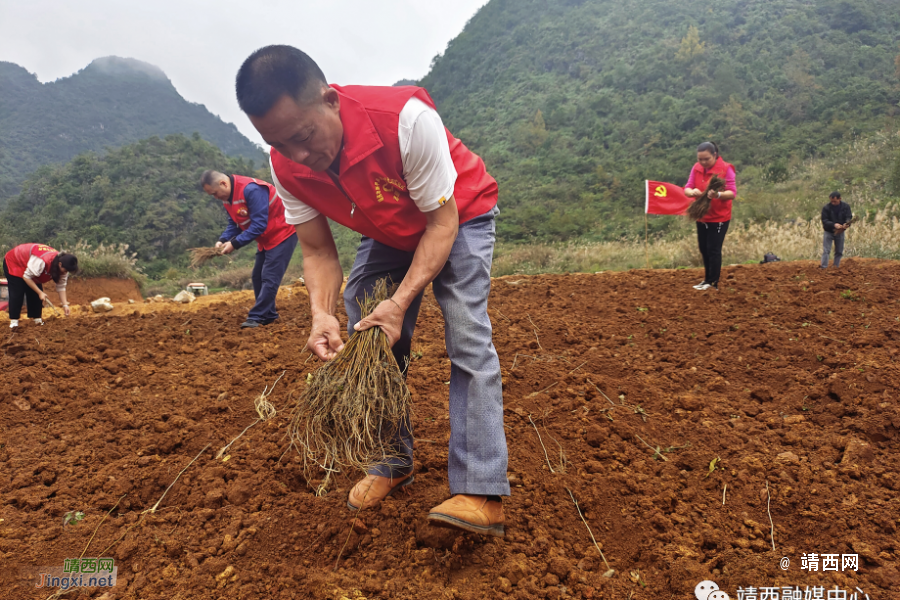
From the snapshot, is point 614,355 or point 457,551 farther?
point 614,355

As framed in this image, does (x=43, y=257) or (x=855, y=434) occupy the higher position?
(x=43, y=257)

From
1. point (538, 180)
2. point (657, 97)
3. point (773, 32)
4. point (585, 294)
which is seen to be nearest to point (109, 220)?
point (538, 180)

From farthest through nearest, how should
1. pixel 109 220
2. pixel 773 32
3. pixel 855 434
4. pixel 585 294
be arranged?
pixel 773 32 < pixel 109 220 < pixel 585 294 < pixel 855 434

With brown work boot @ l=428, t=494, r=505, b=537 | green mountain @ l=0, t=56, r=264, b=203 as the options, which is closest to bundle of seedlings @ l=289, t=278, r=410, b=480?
brown work boot @ l=428, t=494, r=505, b=537

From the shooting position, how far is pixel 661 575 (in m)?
1.70

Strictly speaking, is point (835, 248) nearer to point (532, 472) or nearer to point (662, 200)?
point (662, 200)

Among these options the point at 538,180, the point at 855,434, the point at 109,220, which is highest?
the point at 538,180

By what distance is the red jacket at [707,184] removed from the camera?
19.1 ft

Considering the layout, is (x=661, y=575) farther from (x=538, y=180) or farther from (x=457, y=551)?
(x=538, y=180)

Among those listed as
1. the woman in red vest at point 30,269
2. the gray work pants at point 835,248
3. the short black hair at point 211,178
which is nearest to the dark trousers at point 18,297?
the woman in red vest at point 30,269

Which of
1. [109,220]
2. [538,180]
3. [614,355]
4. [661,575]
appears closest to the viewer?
[661,575]

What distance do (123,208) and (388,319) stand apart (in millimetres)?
28736

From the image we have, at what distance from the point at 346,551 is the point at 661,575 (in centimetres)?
105

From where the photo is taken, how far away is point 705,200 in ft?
19.0
